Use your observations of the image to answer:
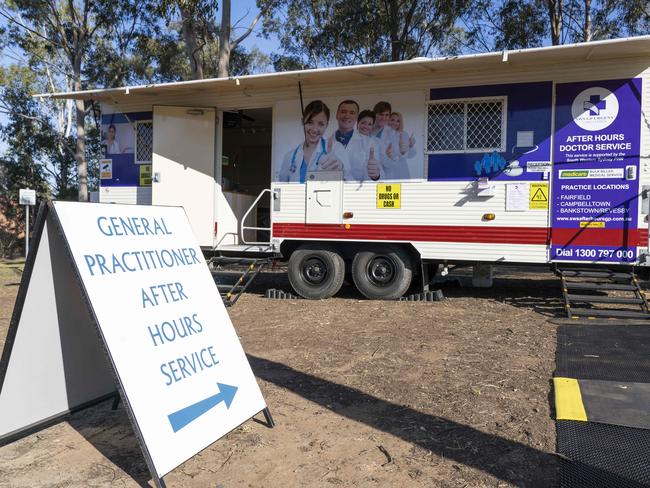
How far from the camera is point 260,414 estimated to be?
148 inches

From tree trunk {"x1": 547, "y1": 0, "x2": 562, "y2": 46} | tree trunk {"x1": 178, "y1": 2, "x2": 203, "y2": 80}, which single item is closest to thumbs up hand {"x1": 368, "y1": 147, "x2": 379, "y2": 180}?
tree trunk {"x1": 178, "y1": 2, "x2": 203, "y2": 80}

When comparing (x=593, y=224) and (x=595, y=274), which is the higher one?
(x=593, y=224)

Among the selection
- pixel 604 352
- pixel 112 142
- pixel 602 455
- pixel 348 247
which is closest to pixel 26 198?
pixel 112 142

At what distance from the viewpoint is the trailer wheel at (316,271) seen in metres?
8.44

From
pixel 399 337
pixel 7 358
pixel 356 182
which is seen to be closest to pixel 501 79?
pixel 356 182

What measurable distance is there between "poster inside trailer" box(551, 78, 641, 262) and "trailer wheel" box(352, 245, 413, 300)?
2041mm

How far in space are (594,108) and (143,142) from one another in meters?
6.94

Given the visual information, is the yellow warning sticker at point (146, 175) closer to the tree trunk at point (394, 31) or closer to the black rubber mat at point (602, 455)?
the black rubber mat at point (602, 455)

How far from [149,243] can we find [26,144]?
2591cm

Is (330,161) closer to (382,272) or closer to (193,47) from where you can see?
(382,272)

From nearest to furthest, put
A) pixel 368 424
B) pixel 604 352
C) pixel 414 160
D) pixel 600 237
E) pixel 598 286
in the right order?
pixel 368 424, pixel 604 352, pixel 598 286, pixel 600 237, pixel 414 160

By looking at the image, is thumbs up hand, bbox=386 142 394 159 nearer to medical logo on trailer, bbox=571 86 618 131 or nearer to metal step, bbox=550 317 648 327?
medical logo on trailer, bbox=571 86 618 131

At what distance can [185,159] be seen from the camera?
9.05 meters

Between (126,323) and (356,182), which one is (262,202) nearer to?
(356,182)
